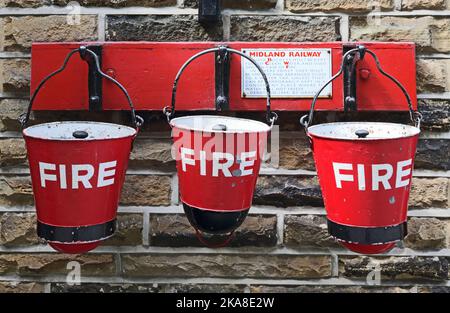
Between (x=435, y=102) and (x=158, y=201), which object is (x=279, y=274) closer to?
(x=158, y=201)

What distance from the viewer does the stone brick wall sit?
1.25m

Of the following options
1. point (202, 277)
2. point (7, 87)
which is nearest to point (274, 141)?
point (202, 277)

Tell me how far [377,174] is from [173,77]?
0.48 m

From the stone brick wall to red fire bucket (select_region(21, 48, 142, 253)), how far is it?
0.21 meters

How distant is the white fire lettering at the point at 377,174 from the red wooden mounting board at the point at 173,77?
0.23 m

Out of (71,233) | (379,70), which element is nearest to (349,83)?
(379,70)

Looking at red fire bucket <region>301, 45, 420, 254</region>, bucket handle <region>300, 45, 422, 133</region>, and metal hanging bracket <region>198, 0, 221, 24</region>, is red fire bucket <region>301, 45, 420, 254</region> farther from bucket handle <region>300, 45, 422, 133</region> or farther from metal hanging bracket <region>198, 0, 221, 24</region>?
metal hanging bracket <region>198, 0, 221, 24</region>

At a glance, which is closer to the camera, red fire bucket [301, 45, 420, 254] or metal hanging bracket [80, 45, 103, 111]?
red fire bucket [301, 45, 420, 254]

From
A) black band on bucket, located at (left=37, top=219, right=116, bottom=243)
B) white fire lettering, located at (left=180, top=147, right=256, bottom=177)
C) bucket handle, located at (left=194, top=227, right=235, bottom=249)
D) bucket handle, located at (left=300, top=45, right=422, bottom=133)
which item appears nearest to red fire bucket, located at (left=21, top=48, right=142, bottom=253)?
black band on bucket, located at (left=37, top=219, right=116, bottom=243)

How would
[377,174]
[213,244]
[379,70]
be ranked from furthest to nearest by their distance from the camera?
[213,244] < [379,70] < [377,174]

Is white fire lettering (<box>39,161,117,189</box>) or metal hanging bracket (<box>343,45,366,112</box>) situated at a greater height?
metal hanging bracket (<box>343,45,366,112</box>)

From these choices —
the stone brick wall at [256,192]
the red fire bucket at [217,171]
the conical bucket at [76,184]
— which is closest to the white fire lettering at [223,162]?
the red fire bucket at [217,171]

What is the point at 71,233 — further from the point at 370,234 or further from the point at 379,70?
the point at 379,70

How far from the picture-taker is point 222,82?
1193 millimetres
